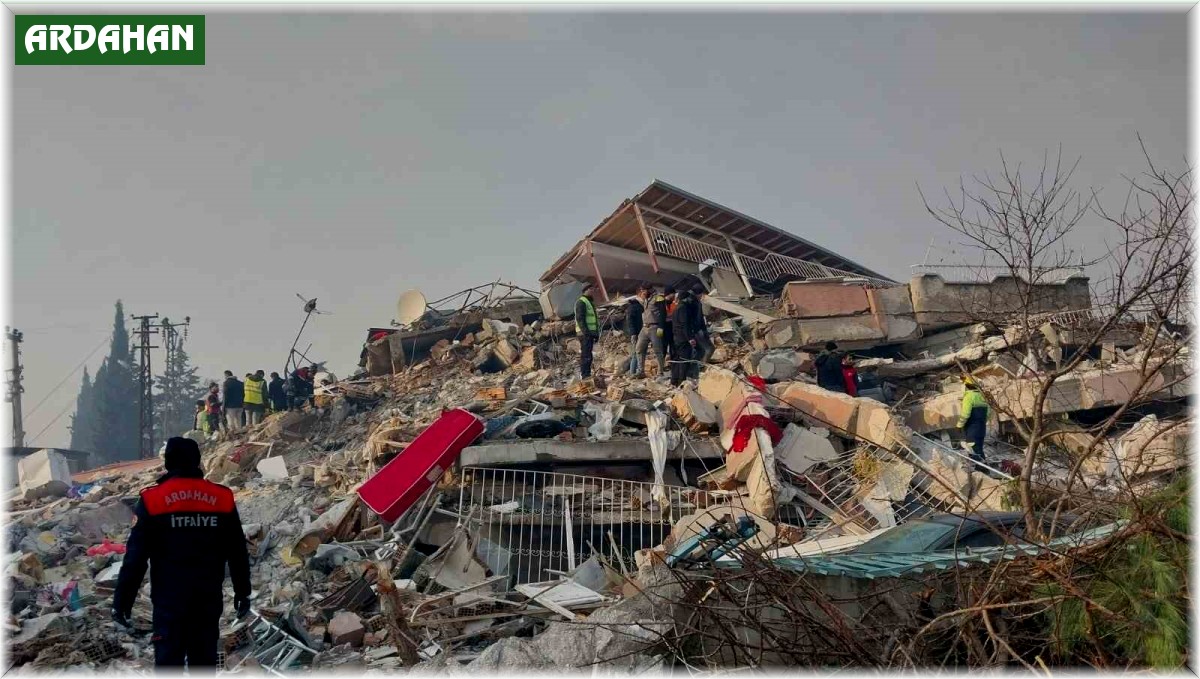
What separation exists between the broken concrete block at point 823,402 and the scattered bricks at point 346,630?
4686mm

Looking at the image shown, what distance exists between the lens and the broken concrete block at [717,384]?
891cm

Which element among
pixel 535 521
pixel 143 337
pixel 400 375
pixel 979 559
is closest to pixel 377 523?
pixel 535 521

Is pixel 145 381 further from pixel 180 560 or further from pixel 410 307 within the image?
pixel 180 560

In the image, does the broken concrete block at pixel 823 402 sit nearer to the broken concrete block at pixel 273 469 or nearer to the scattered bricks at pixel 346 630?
the scattered bricks at pixel 346 630

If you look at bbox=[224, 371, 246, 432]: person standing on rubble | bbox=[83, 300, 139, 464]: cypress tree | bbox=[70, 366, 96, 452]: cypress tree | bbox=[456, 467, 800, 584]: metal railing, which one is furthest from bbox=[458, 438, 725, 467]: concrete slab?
bbox=[70, 366, 96, 452]: cypress tree

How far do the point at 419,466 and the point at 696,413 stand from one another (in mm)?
2746

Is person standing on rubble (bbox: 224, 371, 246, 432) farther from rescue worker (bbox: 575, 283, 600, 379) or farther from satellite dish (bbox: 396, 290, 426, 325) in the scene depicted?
rescue worker (bbox: 575, 283, 600, 379)

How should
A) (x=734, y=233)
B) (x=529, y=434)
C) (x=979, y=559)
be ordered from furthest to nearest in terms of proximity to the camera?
(x=734, y=233) → (x=529, y=434) → (x=979, y=559)

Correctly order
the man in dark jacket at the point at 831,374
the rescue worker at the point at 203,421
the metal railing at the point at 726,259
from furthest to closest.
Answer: the rescue worker at the point at 203,421 → the metal railing at the point at 726,259 → the man in dark jacket at the point at 831,374

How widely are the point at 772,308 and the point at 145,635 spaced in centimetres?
1147

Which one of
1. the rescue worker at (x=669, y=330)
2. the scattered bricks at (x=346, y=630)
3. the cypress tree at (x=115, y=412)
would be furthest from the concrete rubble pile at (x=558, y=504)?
the cypress tree at (x=115, y=412)

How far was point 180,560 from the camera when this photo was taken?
411cm

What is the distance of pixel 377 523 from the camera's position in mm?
7934

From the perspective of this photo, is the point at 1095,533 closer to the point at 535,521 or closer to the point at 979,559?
the point at 979,559
